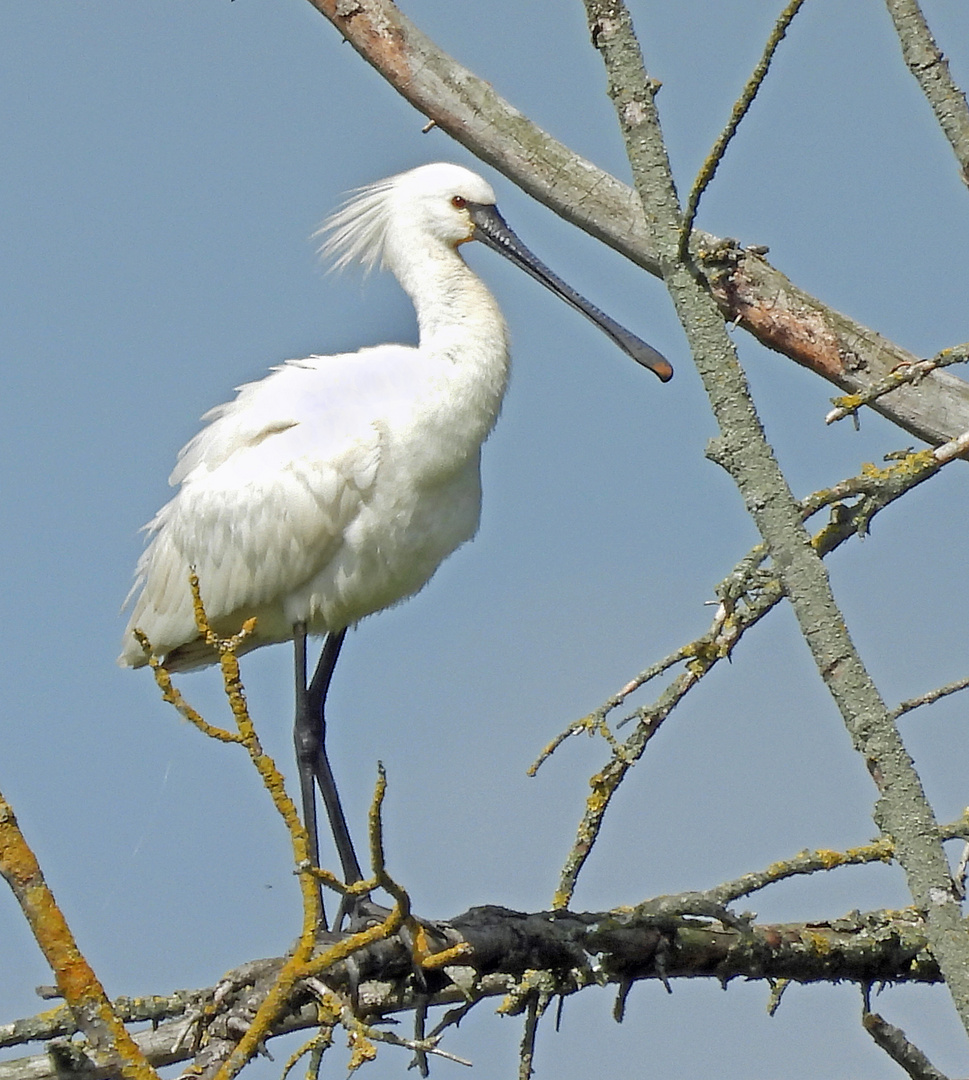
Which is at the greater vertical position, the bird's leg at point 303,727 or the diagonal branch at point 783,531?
the bird's leg at point 303,727

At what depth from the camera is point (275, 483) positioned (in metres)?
7.64

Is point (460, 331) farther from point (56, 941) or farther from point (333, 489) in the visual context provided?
point (56, 941)

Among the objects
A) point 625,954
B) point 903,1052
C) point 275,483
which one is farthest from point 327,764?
point 903,1052

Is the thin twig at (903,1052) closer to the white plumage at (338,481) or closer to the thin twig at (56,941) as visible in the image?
the thin twig at (56,941)

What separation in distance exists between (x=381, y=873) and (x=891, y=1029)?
193cm

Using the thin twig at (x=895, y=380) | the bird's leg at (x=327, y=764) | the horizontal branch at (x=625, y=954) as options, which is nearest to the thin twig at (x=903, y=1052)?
the horizontal branch at (x=625, y=954)

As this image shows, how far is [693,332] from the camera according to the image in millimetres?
3643

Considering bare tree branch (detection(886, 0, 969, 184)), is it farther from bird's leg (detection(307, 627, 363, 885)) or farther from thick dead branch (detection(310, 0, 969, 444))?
bird's leg (detection(307, 627, 363, 885))

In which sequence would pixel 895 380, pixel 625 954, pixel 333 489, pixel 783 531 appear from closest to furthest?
pixel 783 531, pixel 895 380, pixel 625 954, pixel 333 489

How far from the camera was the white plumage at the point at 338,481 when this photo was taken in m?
7.51

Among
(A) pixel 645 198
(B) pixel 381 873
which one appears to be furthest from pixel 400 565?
(B) pixel 381 873

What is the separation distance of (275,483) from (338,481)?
31 centimetres

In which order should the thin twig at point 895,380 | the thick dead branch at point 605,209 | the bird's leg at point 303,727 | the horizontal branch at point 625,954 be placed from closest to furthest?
the thin twig at point 895,380 < the horizontal branch at point 625,954 < the thick dead branch at point 605,209 < the bird's leg at point 303,727

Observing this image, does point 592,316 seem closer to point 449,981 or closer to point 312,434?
point 312,434
